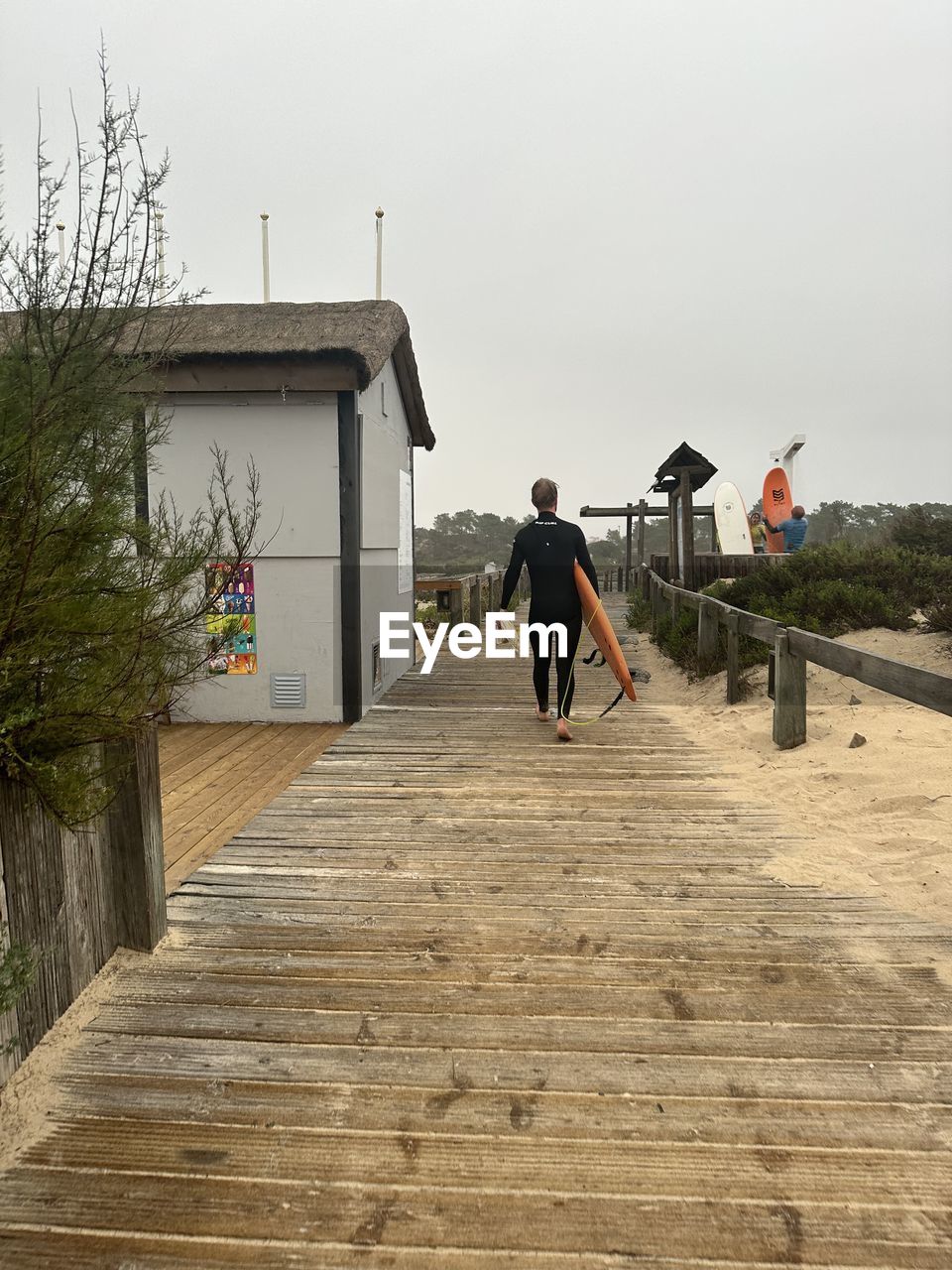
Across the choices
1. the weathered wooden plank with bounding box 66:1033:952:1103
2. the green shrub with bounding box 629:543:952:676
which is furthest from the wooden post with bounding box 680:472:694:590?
the weathered wooden plank with bounding box 66:1033:952:1103

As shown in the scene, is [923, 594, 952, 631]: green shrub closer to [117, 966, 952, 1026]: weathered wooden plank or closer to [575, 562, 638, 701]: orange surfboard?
[575, 562, 638, 701]: orange surfboard

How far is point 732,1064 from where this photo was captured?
8.28 ft

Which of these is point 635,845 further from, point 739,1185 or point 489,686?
point 489,686

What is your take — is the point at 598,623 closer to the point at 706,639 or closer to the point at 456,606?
the point at 706,639

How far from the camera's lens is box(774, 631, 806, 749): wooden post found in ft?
21.2

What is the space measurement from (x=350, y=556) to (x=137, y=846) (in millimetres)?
6018

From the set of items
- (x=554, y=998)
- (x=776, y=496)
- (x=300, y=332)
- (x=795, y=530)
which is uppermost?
(x=300, y=332)

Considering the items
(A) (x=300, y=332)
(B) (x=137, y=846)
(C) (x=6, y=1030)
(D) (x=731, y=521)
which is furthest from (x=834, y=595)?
(D) (x=731, y=521)

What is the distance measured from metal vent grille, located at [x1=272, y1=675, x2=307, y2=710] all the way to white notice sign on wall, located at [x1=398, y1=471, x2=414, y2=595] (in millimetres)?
3061

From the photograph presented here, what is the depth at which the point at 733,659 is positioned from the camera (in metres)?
8.24

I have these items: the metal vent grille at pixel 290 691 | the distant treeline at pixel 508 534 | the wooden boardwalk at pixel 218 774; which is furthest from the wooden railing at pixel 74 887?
the distant treeline at pixel 508 534

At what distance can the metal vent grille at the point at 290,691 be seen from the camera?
8977 mm

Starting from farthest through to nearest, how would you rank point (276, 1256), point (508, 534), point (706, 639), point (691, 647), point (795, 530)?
point (508, 534)
point (795, 530)
point (691, 647)
point (706, 639)
point (276, 1256)

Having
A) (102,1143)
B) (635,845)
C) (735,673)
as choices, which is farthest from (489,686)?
(102,1143)
